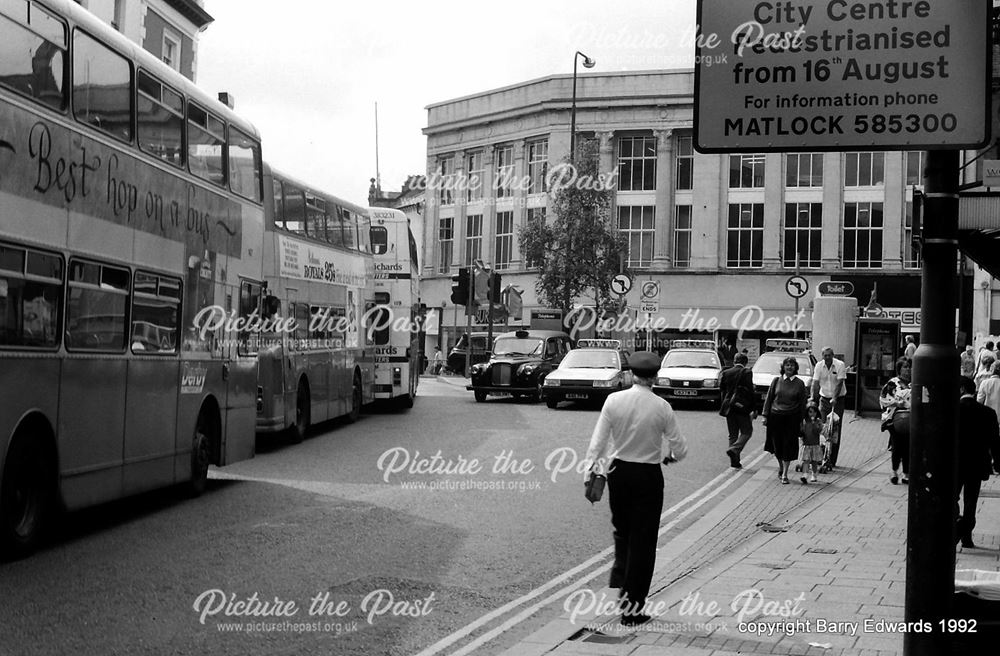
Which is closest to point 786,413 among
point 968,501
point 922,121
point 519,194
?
point 968,501

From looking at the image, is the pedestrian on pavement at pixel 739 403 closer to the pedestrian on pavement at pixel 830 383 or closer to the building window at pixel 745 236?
the pedestrian on pavement at pixel 830 383

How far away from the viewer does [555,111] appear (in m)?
61.0

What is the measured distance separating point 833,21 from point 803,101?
1.20ft

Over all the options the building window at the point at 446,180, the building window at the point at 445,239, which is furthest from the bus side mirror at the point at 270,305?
the building window at the point at 446,180

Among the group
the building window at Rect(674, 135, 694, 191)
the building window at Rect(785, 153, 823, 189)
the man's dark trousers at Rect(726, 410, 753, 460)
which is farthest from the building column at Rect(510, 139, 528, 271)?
the man's dark trousers at Rect(726, 410, 753, 460)

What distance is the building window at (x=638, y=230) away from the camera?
194 feet

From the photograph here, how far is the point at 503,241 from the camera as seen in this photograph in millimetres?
64125

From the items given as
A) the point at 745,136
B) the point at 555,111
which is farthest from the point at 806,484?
the point at 555,111

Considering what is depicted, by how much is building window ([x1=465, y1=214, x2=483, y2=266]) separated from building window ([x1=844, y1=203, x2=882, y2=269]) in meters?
20.2

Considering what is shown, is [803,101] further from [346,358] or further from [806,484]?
[346,358]

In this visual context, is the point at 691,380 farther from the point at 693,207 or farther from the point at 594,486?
the point at 693,207

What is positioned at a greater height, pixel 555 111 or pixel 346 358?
pixel 555 111

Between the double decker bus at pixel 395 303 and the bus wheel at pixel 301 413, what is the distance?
6.40m

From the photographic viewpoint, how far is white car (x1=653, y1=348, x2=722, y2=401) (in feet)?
92.5
